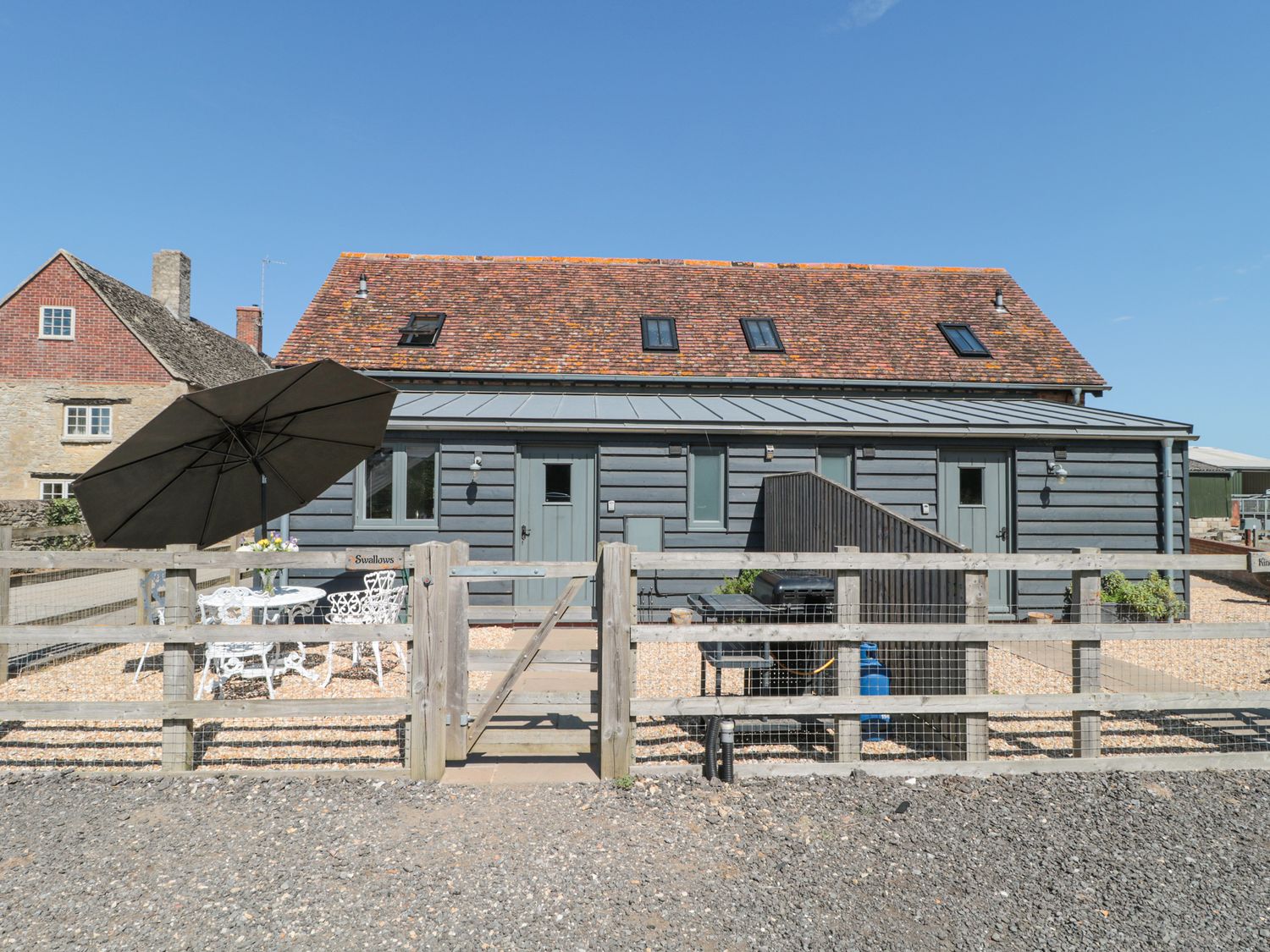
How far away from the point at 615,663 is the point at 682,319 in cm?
1137

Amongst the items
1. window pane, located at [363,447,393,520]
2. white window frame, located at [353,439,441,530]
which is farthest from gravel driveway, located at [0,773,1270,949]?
window pane, located at [363,447,393,520]

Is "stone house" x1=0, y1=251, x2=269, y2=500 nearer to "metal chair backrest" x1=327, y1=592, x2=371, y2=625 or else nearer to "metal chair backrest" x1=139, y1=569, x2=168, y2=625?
"metal chair backrest" x1=139, y1=569, x2=168, y2=625

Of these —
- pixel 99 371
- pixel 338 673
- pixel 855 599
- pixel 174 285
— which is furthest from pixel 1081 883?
pixel 174 285

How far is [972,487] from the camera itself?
1005 centimetres

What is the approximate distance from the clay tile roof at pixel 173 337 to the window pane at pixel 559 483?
1385 cm

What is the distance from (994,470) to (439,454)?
800 centimetres

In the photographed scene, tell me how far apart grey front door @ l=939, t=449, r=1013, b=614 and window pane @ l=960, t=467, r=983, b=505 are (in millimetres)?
12

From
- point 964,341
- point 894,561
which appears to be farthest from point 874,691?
point 964,341

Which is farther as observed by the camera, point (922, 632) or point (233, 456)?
point (233, 456)

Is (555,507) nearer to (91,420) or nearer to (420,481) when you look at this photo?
(420,481)

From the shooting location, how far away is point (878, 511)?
A: 5957mm

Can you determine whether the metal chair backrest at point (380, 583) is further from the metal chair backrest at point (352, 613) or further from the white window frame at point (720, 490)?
the white window frame at point (720, 490)

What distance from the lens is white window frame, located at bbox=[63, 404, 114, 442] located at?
71.2ft

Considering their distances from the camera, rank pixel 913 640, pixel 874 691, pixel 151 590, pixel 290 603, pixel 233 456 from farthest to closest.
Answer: pixel 151 590
pixel 290 603
pixel 233 456
pixel 874 691
pixel 913 640
